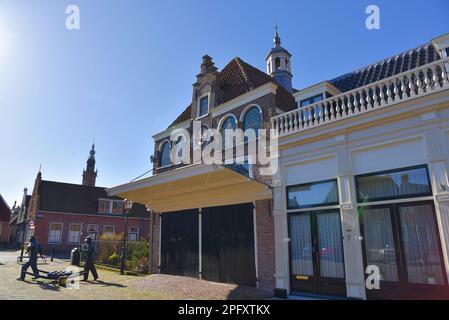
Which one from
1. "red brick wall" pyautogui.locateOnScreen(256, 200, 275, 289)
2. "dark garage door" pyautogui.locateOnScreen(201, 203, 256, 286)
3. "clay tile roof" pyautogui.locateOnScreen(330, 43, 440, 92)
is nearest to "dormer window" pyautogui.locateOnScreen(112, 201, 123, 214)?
"dark garage door" pyautogui.locateOnScreen(201, 203, 256, 286)

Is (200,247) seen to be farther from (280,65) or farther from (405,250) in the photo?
(280,65)

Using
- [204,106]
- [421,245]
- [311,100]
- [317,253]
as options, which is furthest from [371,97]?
[204,106]

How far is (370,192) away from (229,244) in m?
5.50

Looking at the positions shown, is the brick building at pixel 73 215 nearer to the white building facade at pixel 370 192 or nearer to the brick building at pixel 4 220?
the brick building at pixel 4 220

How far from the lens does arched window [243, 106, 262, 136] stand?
39.7ft

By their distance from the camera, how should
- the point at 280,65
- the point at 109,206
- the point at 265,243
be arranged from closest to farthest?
the point at 265,243 < the point at 280,65 < the point at 109,206

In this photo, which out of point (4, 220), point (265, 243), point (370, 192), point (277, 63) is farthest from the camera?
point (4, 220)

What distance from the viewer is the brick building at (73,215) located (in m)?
33.2

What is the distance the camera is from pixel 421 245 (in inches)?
298
